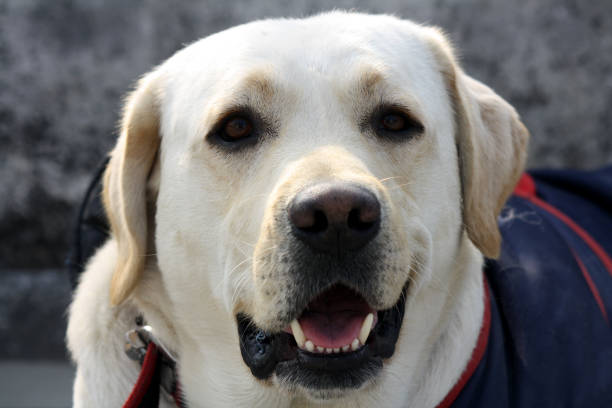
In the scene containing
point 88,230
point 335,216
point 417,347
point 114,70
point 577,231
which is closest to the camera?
point 335,216

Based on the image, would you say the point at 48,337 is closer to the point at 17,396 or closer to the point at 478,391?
the point at 17,396

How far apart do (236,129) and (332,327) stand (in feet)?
2.54

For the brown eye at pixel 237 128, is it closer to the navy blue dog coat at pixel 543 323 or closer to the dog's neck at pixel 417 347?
the dog's neck at pixel 417 347

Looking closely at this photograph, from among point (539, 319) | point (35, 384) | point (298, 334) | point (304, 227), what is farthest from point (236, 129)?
point (35, 384)

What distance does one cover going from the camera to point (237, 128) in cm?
228

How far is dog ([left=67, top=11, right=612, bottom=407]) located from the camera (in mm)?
1938

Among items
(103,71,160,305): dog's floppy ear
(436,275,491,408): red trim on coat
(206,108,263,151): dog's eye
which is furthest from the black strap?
(436,275,491,408): red trim on coat

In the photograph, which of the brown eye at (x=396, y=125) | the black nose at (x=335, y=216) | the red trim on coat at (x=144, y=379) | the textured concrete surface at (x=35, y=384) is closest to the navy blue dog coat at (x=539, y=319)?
the red trim on coat at (x=144, y=379)

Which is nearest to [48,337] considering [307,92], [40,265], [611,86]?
[40,265]

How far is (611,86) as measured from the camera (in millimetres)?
5082

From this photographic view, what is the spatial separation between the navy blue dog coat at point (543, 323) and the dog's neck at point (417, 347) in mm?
68

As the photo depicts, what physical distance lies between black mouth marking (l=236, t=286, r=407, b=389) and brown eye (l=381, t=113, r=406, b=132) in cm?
57

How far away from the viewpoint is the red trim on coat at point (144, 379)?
7.51 feet

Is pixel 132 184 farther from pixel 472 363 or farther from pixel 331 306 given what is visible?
pixel 472 363
